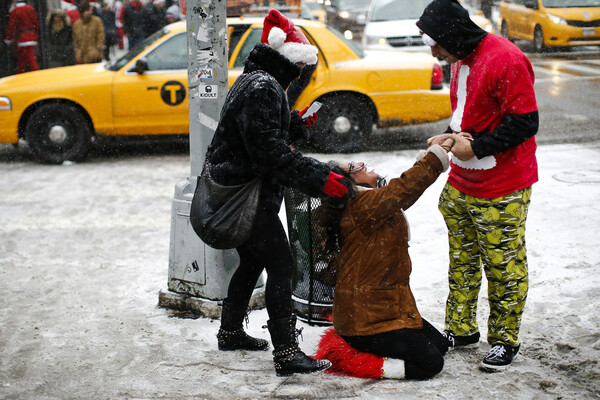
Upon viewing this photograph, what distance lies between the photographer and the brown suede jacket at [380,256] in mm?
3570

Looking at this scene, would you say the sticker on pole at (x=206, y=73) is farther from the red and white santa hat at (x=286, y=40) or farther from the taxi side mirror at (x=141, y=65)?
the taxi side mirror at (x=141, y=65)

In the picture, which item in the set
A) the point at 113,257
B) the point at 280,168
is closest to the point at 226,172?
the point at 280,168

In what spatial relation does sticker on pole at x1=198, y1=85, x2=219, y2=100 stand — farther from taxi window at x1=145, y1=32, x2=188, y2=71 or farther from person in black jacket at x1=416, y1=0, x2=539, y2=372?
taxi window at x1=145, y1=32, x2=188, y2=71

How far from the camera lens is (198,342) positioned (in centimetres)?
422

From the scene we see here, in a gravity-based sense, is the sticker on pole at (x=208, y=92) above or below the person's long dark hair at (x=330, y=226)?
above

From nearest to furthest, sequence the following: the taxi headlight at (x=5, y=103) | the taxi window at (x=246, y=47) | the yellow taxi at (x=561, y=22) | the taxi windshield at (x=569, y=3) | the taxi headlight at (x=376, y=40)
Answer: the taxi headlight at (x=5, y=103), the taxi window at (x=246, y=47), the taxi headlight at (x=376, y=40), the yellow taxi at (x=561, y=22), the taxi windshield at (x=569, y=3)

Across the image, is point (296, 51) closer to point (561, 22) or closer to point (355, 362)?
point (355, 362)

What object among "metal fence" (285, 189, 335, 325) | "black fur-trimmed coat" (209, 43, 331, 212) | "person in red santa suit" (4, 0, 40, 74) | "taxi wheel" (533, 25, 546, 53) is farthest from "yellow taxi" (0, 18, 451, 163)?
"taxi wheel" (533, 25, 546, 53)

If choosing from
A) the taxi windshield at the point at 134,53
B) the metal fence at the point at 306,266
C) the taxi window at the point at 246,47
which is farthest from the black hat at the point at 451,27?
the taxi windshield at the point at 134,53

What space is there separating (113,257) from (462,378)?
3179 mm

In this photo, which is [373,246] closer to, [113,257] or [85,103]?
[113,257]

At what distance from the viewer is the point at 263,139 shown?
3.46 m

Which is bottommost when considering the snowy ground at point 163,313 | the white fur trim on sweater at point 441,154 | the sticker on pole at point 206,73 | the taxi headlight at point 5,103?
the snowy ground at point 163,313

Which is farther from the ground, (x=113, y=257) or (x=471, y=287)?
(x=471, y=287)
